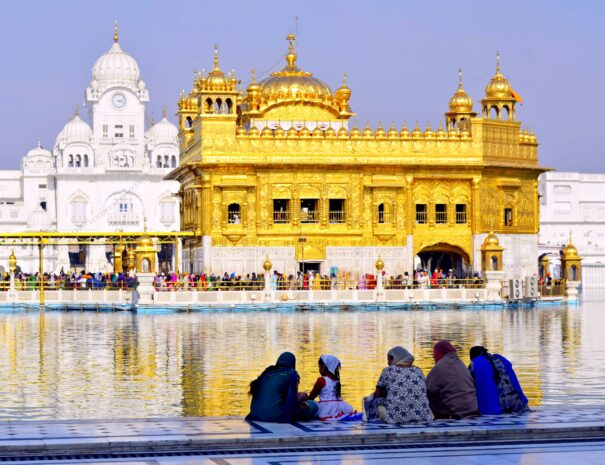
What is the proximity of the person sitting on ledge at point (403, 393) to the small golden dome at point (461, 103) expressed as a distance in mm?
39584

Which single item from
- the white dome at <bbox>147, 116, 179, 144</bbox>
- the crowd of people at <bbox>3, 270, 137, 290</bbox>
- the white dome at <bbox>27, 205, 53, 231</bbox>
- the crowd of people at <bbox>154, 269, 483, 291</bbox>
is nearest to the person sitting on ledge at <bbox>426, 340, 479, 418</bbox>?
the crowd of people at <bbox>154, 269, 483, 291</bbox>

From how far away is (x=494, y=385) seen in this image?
38.8 feet

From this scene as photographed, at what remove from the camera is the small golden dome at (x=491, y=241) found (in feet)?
142

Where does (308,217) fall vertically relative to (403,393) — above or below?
above

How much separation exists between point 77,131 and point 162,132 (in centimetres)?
659

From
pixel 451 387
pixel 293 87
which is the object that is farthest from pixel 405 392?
pixel 293 87

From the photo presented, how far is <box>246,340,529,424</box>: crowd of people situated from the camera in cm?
1109

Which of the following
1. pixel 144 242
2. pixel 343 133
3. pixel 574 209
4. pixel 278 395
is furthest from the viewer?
pixel 574 209

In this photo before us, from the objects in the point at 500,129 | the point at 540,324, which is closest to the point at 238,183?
the point at 500,129

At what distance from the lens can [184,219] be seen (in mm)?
49438

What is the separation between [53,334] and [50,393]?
11.4m

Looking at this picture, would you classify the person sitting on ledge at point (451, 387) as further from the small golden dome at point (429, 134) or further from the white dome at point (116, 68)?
the white dome at point (116, 68)

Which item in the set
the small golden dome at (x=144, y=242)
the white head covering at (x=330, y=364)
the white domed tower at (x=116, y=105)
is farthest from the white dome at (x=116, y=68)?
the white head covering at (x=330, y=364)

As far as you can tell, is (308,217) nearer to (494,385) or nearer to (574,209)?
(494,385)
